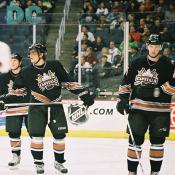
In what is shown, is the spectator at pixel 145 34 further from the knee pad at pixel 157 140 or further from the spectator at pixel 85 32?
the knee pad at pixel 157 140

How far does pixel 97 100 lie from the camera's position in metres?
8.38

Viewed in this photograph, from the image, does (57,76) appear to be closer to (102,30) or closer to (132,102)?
(132,102)

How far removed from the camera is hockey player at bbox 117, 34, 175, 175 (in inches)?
187

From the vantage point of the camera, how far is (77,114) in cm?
838

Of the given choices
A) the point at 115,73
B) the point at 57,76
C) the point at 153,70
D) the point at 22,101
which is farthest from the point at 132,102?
the point at 115,73

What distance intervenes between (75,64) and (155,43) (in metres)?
3.82

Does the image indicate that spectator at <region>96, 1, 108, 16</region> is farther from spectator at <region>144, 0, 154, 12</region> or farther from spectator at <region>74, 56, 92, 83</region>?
spectator at <region>74, 56, 92, 83</region>

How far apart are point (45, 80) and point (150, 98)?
100cm

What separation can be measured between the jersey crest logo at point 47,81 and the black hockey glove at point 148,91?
82 cm

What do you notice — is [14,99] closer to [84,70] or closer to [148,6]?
[84,70]

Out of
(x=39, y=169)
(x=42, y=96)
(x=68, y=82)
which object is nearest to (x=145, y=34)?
(x=68, y=82)

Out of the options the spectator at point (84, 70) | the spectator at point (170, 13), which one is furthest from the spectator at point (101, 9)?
the spectator at point (84, 70)

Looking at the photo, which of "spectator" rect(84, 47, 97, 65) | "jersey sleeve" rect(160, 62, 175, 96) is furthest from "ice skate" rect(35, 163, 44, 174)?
"spectator" rect(84, 47, 97, 65)

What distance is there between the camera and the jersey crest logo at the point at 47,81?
17.0 feet
